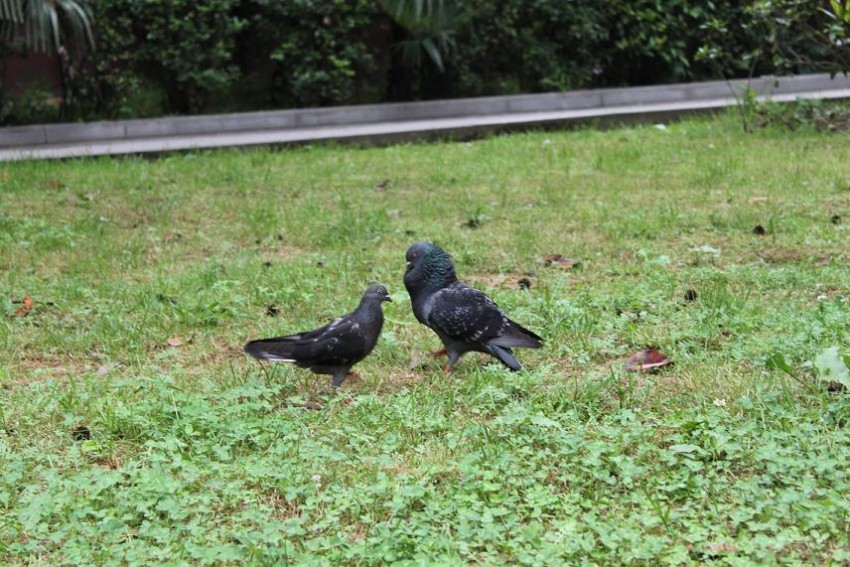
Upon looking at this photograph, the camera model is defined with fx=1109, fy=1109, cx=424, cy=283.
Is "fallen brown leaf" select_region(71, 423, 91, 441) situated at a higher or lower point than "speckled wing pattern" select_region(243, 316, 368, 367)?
lower

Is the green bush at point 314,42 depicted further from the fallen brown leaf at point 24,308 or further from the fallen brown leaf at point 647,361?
the fallen brown leaf at point 647,361

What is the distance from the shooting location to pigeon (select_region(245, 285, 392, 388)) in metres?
4.23

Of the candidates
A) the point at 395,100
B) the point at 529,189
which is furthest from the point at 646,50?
the point at 529,189

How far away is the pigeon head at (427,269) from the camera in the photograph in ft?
15.3

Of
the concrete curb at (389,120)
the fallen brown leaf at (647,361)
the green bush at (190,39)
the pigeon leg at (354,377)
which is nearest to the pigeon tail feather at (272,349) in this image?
the pigeon leg at (354,377)

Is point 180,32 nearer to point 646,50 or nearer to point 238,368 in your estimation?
point 646,50

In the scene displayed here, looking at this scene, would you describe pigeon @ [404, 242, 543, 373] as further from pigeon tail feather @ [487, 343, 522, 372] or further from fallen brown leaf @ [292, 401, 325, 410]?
fallen brown leaf @ [292, 401, 325, 410]

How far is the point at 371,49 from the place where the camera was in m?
15.1

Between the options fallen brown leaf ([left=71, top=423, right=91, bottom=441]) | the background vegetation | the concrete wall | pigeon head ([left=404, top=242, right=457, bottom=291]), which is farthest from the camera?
the background vegetation

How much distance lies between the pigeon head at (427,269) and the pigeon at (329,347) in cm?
34

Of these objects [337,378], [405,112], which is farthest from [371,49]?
[337,378]

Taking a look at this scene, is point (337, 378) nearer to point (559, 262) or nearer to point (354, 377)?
point (354, 377)

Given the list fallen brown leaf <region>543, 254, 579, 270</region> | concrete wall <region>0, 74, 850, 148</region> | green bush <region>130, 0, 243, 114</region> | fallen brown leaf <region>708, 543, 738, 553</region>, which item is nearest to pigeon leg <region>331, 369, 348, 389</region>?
fallen brown leaf <region>708, 543, 738, 553</region>

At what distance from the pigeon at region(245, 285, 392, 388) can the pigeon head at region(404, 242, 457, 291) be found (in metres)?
0.34
